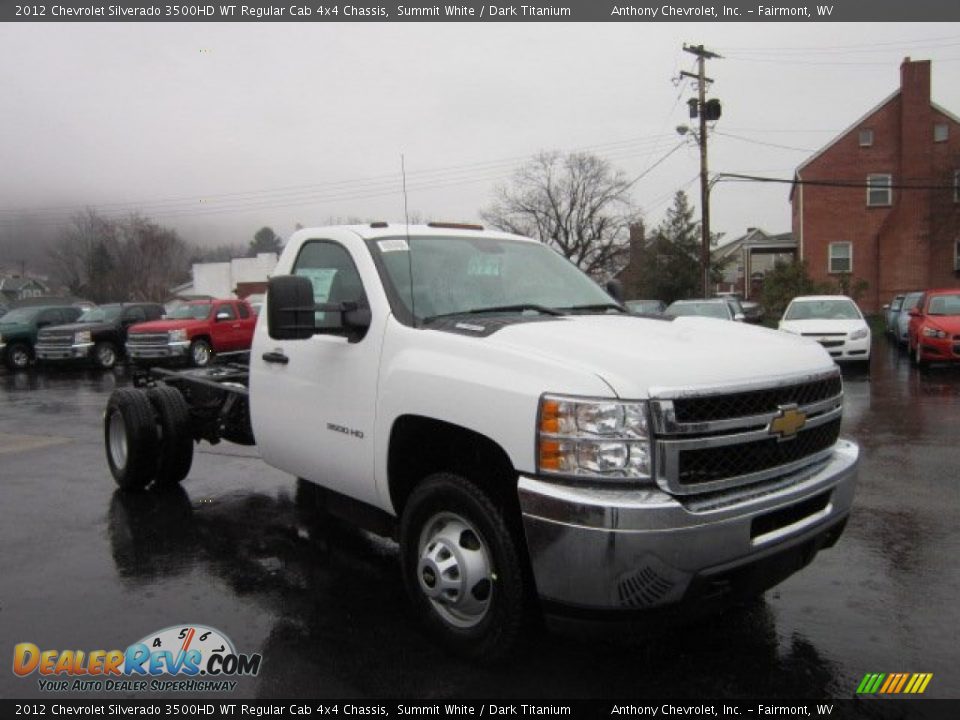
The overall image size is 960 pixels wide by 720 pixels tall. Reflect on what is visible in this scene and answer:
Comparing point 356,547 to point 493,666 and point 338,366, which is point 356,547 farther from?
point 493,666

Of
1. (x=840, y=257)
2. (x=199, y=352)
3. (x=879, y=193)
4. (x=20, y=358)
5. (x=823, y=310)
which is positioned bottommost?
(x=20, y=358)

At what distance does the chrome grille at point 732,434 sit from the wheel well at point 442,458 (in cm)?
70

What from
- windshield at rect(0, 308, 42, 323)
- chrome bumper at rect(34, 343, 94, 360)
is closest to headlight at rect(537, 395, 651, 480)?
chrome bumper at rect(34, 343, 94, 360)

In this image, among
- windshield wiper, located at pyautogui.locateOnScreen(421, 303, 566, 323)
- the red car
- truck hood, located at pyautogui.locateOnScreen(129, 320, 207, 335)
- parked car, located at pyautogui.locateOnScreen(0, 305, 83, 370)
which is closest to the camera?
windshield wiper, located at pyautogui.locateOnScreen(421, 303, 566, 323)

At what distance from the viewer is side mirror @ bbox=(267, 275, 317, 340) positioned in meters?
3.76

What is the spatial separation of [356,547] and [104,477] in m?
3.69

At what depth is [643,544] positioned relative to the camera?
2.81m

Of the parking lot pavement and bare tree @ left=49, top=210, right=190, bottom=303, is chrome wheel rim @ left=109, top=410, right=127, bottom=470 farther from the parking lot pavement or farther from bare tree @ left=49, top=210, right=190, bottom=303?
bare tree @ left=49, top=210, right=190, bottom=303

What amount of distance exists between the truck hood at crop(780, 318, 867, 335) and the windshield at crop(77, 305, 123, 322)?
1857cm

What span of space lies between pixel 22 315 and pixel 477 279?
23.3m

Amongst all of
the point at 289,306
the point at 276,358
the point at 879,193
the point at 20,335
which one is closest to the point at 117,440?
the point at 276,358

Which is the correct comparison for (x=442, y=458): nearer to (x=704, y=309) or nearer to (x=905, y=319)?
(x=704, y=309)

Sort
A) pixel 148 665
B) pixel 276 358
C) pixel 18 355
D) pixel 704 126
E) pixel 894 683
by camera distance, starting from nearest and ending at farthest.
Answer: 1. pixel 894 683
2. pixel 148 665
3. pixel 276 358
4. pixel 18 355
5. pixel 704 126

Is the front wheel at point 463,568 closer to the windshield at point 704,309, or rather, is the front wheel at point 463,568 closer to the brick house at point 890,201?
the windshield at point 704,309
